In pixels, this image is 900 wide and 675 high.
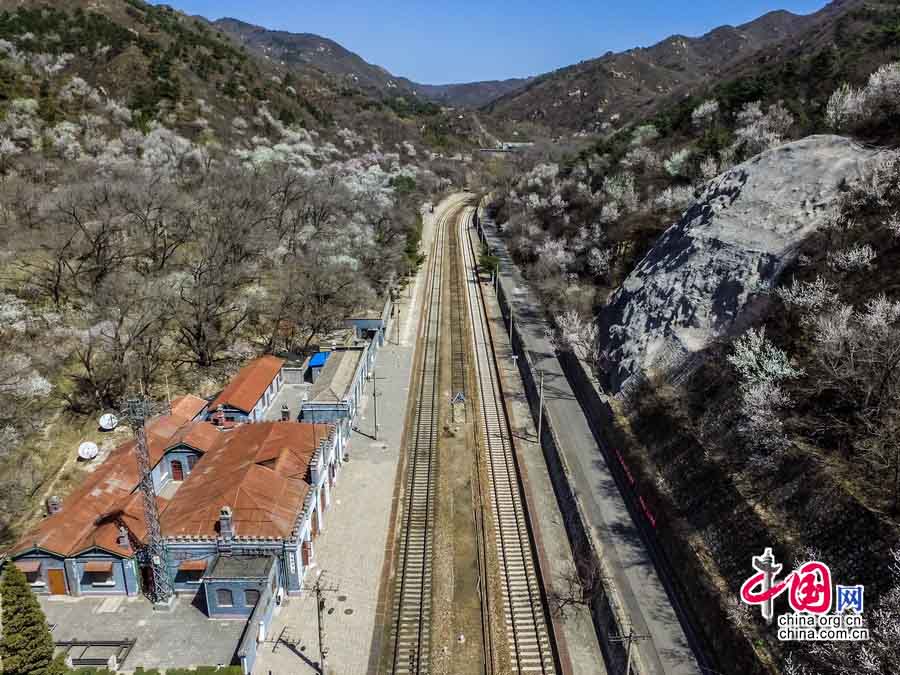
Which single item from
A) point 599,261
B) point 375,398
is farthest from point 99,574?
point 599,261

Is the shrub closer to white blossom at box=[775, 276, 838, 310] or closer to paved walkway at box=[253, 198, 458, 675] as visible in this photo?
Result: white blossom at box=[775, 276, 838, 310]

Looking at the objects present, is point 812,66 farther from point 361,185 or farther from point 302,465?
point 302,465

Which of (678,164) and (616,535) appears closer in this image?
(616,535)

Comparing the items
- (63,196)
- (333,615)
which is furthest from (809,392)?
(63,196)

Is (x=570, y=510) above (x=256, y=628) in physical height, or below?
below

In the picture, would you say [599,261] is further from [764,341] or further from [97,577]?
[97,577]

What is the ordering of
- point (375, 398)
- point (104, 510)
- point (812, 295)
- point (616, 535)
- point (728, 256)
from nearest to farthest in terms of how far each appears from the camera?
point (104, 510) < point (616, 535) < point (812, 295) < point (728, 256) < point (375, 398)

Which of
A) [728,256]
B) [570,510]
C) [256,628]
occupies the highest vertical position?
[728,256]

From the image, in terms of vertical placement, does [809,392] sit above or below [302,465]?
above
